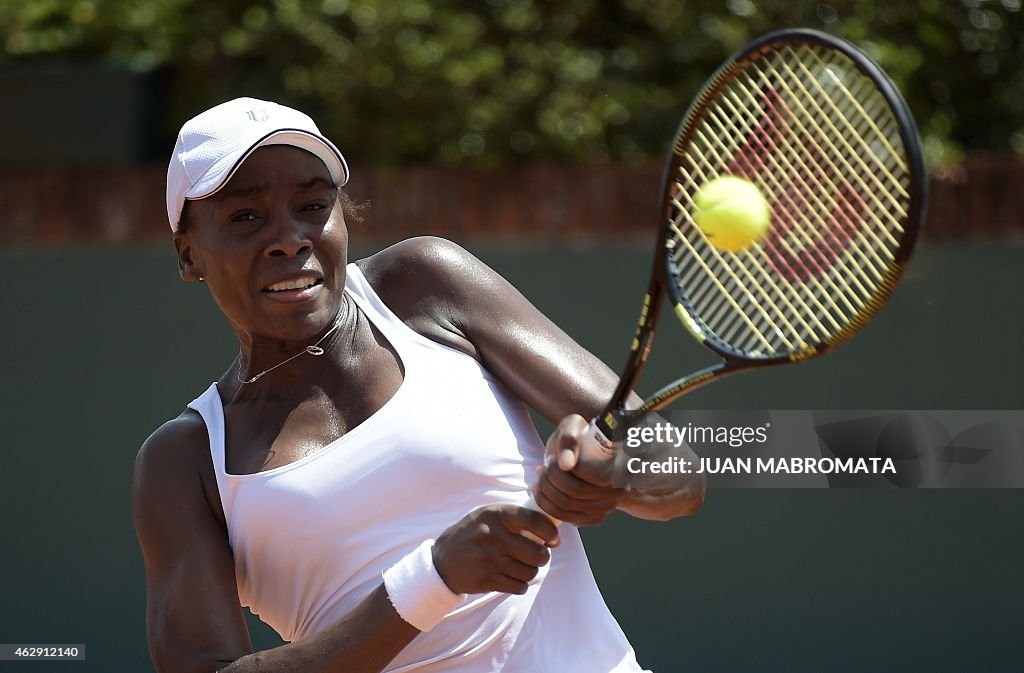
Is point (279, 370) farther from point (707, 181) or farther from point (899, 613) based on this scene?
point (899, 613)

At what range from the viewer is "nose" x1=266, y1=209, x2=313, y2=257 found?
1936 millimetres

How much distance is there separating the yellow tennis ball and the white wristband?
22.1 inches

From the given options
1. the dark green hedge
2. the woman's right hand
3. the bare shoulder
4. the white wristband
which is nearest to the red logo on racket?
the bare shoulder

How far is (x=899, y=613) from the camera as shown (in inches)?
150

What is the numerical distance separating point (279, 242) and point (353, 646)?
1.82ft

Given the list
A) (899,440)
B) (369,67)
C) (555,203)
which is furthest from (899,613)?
(369,67)

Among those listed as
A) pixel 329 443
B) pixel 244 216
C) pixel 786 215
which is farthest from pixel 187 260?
pixel 786 215

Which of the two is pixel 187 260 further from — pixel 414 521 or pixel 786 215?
pixel 786 215

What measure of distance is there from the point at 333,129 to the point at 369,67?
0.76 feet

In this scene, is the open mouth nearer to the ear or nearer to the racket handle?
the ear

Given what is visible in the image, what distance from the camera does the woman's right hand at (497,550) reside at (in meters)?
1.72

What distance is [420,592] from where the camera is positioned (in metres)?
1.79

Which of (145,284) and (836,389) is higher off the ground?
(145,284)

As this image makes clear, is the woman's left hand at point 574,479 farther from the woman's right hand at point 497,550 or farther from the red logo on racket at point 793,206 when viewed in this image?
the red logo on racket at point 793,206
